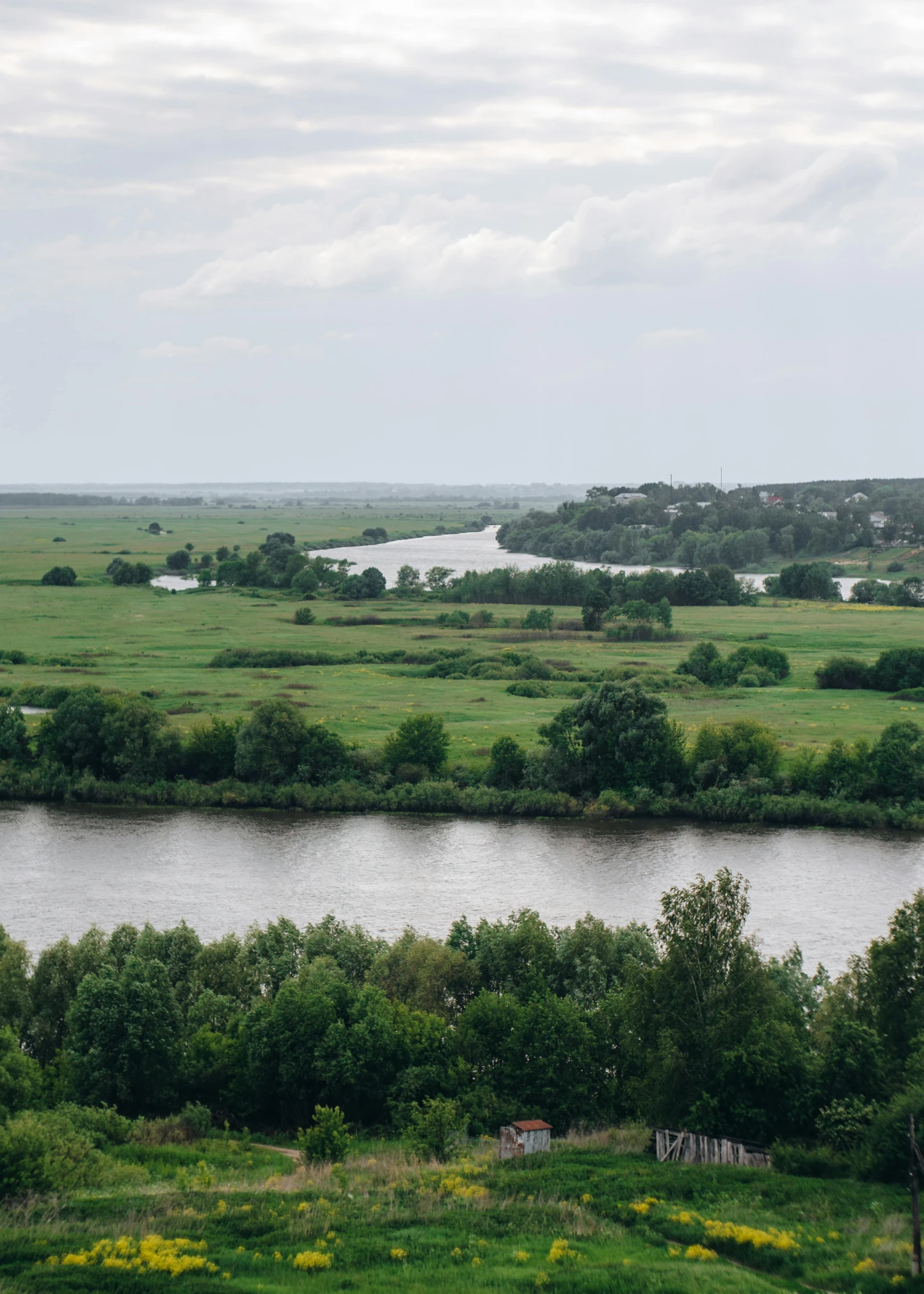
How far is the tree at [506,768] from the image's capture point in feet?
137

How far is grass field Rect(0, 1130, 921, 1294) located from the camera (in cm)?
1257

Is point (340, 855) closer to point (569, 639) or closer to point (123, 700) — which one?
point (123, 700)

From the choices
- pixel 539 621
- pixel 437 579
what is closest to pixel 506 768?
pixel 539 621

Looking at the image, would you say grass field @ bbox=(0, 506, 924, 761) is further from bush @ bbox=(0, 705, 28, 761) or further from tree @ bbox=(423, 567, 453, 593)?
tree @ bbox=(423, 567, 453, 593)

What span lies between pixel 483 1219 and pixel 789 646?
195 ft

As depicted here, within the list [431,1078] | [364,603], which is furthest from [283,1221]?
[364,603]

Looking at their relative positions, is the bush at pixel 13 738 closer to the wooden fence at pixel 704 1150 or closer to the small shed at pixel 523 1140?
the small shed at pixel 523 1140

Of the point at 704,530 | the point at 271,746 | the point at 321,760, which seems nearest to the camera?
the point at 271,746

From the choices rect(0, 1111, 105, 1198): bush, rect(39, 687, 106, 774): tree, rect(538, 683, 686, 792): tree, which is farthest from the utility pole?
rect(39, 687, 106, 774): tree

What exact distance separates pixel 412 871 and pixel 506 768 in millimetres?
8641

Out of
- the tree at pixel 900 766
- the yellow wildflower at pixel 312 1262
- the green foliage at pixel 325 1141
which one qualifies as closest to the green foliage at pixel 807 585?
the tree at pixel 900 766

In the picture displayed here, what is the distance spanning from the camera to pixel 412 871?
34.0m

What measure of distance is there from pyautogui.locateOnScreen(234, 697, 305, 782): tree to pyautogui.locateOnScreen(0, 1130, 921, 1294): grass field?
84.4 feet

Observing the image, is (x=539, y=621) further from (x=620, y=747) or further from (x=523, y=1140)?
(x=523, y=1140)
